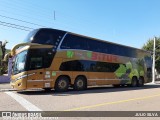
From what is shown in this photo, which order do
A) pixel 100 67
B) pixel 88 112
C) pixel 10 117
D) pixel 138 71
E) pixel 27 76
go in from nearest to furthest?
pixel 10 117 < pixel 88 112 < pixel 27 76 < pixel 100 67 < pixel 138 71

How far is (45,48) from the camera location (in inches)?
609

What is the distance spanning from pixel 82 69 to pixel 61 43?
8.95 feet

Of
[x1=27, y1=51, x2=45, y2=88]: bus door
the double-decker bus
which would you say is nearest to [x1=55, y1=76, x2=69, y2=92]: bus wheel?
the double-decker bus

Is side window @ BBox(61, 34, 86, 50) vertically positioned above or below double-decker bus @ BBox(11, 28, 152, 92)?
above

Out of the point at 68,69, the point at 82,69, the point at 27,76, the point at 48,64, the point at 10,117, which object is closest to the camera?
the point at 10,117

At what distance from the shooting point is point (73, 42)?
17.2m

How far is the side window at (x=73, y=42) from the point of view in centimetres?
1660

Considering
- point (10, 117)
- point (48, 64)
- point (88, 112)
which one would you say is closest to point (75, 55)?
point (48, 64)

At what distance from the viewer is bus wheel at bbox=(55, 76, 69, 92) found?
1619cm

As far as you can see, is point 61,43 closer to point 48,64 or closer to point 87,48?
point 48,64

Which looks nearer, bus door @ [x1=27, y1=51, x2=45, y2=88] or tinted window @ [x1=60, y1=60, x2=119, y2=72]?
bus door @ [x1=27, y1=51, x2=45, y2=88]

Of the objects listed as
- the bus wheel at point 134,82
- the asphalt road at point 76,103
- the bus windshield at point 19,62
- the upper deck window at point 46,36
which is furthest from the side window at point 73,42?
the bus wheel at point 134,82

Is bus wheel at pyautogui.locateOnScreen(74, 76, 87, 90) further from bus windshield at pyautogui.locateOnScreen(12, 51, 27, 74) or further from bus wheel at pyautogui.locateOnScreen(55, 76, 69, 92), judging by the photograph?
bus windshield at pyautogui.locateOnScreen(12, 51, 27, 74)

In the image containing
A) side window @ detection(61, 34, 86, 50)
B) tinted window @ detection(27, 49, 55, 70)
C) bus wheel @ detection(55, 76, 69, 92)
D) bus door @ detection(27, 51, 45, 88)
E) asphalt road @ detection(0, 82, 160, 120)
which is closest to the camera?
asphalt road @ detection(0, 82, 160, 120)
